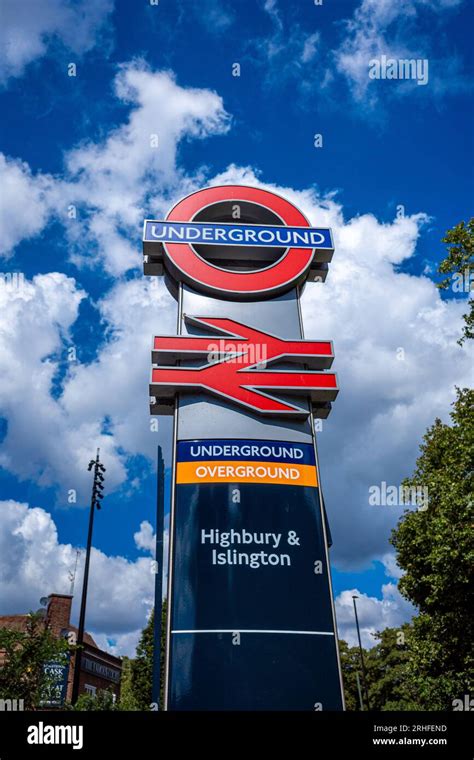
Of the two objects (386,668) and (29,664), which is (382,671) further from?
(29,664)

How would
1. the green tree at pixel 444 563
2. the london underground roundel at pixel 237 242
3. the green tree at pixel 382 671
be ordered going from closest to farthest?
the london underground roundel at pixel 237 242, the green tree at pixel 444 563, the green tree at pixel 382 671

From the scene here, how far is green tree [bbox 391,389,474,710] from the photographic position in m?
18.2

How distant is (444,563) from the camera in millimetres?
19078

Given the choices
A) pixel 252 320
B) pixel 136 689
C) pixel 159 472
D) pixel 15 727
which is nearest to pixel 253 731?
pixel 15 727

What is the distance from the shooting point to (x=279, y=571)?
1209 cm

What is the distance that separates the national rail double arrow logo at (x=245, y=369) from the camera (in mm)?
14062

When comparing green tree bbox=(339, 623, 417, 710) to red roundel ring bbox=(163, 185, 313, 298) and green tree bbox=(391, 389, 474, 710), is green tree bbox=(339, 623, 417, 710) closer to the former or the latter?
green tree bbox=(391, 389, 474, 710)

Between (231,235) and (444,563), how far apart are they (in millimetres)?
12739

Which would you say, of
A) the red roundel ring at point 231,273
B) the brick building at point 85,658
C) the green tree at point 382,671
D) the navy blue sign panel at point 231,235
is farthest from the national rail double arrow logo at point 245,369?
the green tree at point 382,671

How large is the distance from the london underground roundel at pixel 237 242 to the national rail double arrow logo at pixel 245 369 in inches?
60.7

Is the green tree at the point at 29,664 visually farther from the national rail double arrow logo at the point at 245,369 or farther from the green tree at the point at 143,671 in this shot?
the green tree at the point at 143,671

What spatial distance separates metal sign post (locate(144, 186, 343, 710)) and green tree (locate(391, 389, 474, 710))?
6440 mm

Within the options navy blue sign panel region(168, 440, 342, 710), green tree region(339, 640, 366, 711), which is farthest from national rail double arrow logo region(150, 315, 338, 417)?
green tree region(339, 640, 366, 711)

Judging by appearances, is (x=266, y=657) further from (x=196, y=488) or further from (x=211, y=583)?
(x=196, y=488)
